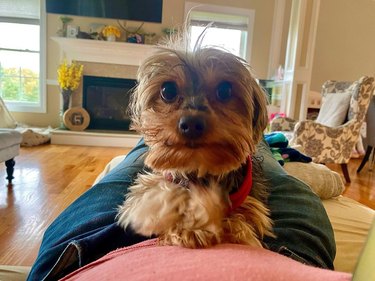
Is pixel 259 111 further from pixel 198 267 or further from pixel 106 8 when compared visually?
pixel 106 8

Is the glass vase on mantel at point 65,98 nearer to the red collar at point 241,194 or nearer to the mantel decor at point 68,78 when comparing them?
the mantel decor at point 68,78

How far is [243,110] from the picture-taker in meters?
0.87

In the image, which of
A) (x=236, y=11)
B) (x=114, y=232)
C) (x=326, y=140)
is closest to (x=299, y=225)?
(x=114, y=232)

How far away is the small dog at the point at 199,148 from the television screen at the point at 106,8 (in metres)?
4.85

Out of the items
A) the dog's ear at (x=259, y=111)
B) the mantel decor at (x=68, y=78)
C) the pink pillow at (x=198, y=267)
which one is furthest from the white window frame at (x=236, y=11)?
the pink pillow at (x=198, y=267)

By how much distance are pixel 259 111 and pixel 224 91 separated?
0.45 ft

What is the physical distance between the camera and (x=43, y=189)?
2.80 m

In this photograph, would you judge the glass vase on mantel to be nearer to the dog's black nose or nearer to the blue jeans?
the blue jeans

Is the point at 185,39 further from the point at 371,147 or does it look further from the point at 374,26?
the point at 374,26

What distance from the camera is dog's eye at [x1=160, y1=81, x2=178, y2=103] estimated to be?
33.5 inches

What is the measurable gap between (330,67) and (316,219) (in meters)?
6.26

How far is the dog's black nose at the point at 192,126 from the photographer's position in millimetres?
737

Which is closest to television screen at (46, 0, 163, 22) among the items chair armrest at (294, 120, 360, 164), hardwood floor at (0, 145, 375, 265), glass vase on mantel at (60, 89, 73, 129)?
glass vase on mantel at (60, 89, 73, 129)

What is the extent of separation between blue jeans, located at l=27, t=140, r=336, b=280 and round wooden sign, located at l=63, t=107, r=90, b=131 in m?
4.49
